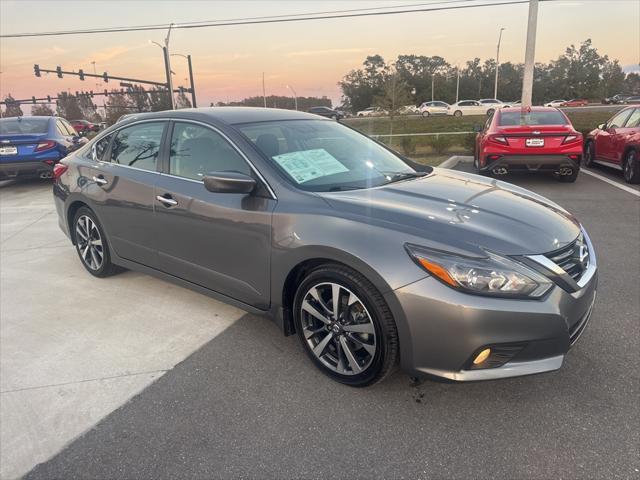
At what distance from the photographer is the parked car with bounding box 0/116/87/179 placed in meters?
9.93

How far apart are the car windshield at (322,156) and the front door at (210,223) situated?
9.2 inches

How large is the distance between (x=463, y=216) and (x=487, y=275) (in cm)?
51

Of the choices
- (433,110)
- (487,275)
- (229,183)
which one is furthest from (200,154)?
(433,110)

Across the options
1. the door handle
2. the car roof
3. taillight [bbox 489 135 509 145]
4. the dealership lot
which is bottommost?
the dealership lot

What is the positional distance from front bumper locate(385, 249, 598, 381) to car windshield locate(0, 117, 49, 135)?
10744mm

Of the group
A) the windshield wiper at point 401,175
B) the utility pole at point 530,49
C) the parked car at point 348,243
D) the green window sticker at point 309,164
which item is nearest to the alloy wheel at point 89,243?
the parked car at point 348,243

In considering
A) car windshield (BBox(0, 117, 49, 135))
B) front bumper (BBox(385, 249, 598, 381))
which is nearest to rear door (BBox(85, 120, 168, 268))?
front bumper (BBox(385, 249, 598, 381))

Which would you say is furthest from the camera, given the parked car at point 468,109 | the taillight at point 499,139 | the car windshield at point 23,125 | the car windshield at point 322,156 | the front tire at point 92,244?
the parked car at point 468,109

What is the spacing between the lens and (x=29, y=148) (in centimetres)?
1003

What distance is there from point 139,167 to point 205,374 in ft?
6.19

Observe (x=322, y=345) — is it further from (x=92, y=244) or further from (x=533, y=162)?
(x=533, y=162)

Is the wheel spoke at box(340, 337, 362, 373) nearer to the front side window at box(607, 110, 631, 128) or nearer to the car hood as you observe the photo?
the car hood

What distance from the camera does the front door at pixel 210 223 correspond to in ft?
10.1

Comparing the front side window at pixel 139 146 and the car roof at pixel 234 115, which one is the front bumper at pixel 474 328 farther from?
the front side window at pixel 139 146
